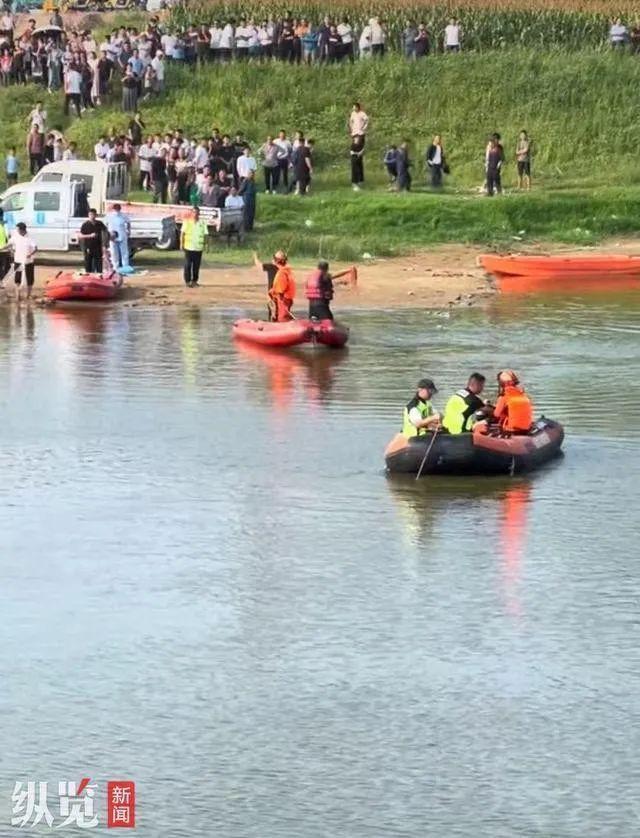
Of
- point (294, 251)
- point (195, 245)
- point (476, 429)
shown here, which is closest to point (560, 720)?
point (476, 429)

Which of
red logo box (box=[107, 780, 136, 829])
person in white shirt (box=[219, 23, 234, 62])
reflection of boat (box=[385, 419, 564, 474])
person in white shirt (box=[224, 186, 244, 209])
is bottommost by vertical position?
red logo box (box=[107, 780, 136, 829])

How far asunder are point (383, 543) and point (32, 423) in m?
7.82

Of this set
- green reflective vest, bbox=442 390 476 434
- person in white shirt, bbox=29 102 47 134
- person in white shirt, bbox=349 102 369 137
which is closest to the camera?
green reflective vest, bbox=442 390 476 434

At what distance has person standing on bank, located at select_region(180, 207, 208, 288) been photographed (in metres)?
38.5

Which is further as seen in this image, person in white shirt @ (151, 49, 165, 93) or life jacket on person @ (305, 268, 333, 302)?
person in white shirt @ (151, 49, 165, 93)

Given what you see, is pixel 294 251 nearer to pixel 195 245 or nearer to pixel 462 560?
pixel 195 245

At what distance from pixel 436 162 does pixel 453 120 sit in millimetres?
4739

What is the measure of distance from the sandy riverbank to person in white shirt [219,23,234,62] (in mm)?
13915

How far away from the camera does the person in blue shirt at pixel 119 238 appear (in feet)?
131

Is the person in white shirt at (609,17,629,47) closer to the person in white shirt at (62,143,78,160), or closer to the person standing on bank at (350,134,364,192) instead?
the person standing on bank at (350,134,364,192)

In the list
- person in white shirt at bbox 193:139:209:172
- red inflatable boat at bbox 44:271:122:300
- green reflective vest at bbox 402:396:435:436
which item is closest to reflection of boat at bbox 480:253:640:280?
person in white shirt at bbox 193:139:209:172

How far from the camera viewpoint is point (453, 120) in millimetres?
53844

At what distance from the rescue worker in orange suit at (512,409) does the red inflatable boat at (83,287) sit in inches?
578

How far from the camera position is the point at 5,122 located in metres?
55.0
